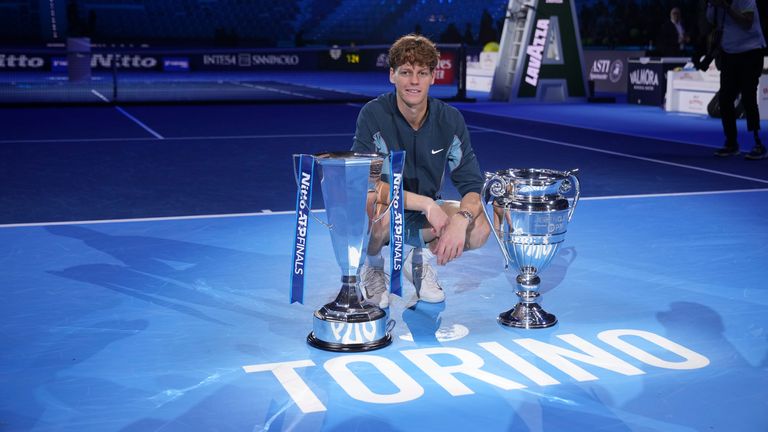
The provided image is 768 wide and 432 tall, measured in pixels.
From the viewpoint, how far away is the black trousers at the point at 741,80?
9.47m

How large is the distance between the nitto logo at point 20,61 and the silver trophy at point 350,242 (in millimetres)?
28279

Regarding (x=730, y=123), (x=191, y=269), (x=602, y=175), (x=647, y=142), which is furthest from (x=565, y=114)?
(x=191, y=269)

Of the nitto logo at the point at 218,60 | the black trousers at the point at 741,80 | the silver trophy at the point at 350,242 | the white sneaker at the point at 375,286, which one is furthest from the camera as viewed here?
the nitto logo at the point at 218,60

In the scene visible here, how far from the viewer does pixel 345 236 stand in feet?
12.3

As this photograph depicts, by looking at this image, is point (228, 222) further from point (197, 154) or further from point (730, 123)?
point (730, 123)

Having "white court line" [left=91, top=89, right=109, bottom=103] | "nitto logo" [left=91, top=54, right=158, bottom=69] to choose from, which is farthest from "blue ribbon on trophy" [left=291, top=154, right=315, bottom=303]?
"nitto logo" [left=91, top=54, right=158, bottom=69]

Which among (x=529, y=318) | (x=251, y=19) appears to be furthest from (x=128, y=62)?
(x=529, y=318)

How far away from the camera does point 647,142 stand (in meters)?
11.6

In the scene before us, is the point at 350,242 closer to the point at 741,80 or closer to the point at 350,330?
the point at 350,330

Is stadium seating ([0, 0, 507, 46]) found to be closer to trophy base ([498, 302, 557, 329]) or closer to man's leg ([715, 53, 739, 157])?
man's leg ([715, 53, 739, 157])

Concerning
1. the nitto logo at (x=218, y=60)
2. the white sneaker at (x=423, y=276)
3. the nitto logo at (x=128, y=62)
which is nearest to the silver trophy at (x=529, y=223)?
the white sneaker at (x=423, y=276)

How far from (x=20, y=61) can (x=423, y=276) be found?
2878cm

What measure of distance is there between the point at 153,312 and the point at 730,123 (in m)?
7.27

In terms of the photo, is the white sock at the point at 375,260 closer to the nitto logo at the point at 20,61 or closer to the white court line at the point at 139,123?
the white court line at the point at 139,123
